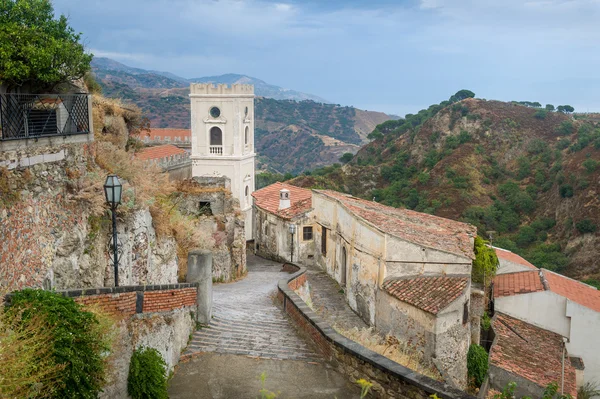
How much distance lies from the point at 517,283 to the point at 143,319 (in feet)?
77.4

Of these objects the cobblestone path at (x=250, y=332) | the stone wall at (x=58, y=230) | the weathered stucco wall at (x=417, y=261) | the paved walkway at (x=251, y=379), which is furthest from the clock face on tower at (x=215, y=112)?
the paved walkway at (x=251, y=379)

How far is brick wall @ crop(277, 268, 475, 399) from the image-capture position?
7422 mm

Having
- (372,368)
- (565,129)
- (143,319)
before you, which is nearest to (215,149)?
(143,319)

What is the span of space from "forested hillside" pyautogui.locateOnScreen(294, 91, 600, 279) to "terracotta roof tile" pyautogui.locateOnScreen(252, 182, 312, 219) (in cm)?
2409

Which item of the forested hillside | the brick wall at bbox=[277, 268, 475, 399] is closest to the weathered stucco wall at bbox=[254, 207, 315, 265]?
the brick wall at bbox=[277, 268, 475, 399]

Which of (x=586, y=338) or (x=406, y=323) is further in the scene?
(x=586, y=338)

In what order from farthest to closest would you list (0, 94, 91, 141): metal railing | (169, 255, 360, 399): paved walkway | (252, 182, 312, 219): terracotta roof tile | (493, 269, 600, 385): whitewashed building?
(252, 182, 312, 219): terracotta roof tile, (493, 269, 600, 385): whitewashed building, (0, 94, 91, 141): metal railing, (169, 255, 360, 399): paved walkway

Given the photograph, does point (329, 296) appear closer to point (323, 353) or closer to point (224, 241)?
point (224, 241)

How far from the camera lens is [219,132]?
48.8 m

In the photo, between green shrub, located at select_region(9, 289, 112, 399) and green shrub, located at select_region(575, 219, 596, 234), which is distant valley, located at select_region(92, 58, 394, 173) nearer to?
green shrub, located at select_region(575, 219, 596, 234)

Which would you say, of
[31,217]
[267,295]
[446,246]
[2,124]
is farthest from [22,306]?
[446,246]

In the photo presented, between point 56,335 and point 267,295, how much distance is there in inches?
422

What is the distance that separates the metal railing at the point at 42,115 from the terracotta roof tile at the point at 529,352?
650 inches

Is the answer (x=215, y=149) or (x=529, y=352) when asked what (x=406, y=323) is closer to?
(x=529, y=352)
